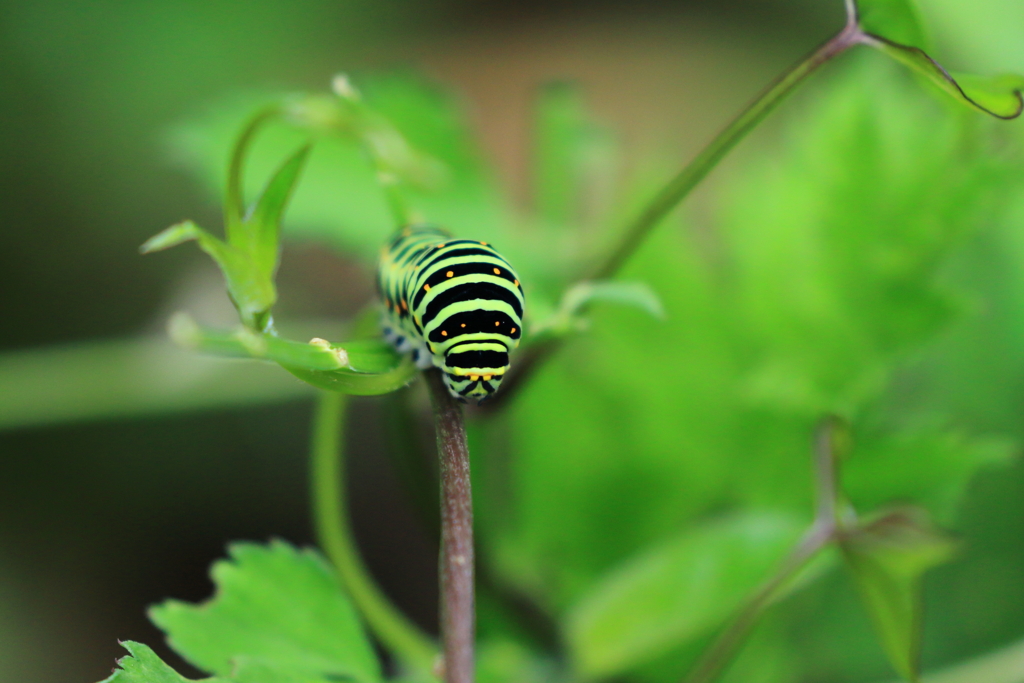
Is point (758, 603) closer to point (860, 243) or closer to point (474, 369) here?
point (474, 369)

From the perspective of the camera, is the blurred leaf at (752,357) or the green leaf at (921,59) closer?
the green leaf at (921,59)

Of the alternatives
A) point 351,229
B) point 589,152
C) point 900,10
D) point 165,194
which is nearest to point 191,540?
point 351,229

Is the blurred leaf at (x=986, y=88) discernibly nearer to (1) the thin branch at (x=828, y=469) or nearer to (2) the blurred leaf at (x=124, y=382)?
(1) the thin branch at (x=828, y=469)

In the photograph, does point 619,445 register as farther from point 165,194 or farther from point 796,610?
point 165,194

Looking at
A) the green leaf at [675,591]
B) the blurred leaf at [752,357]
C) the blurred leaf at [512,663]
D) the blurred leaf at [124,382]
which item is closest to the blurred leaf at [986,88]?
the blurred leaf at [752,357]

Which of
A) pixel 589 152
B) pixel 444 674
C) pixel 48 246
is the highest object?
pixel 48 246

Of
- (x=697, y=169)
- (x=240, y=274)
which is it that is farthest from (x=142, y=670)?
(x=697, y=169)
